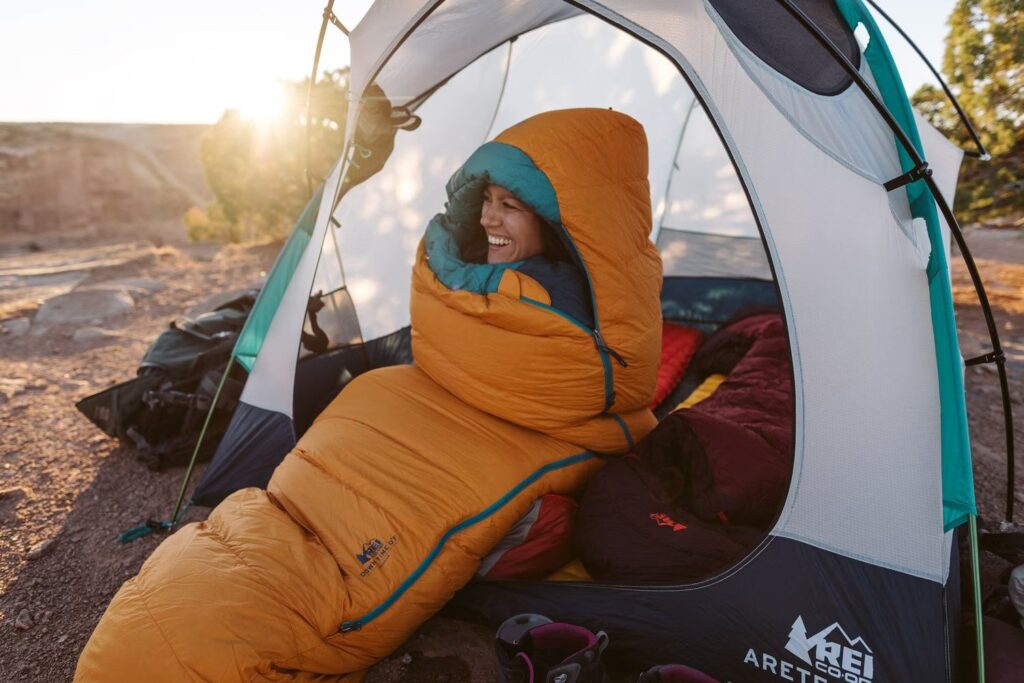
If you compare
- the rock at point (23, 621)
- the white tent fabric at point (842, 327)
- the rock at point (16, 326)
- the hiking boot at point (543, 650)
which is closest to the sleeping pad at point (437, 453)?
the hiking boot at point (543, 650)

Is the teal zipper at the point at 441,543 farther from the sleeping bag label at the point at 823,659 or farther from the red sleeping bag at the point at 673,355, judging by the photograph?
the red sleeping bag at the point at 673,355

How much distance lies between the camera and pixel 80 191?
1058 inches

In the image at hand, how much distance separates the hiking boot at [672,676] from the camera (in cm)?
149

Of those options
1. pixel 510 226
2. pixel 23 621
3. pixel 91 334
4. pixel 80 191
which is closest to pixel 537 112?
pixel 510 226

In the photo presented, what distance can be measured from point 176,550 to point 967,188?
7.77 metres

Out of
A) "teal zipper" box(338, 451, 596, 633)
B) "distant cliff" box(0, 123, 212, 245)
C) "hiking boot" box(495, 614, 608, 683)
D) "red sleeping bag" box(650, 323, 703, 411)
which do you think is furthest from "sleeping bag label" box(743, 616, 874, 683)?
"distant cliff" box(0, 123, 212, 245)

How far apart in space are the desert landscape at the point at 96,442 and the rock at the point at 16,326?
14 mm

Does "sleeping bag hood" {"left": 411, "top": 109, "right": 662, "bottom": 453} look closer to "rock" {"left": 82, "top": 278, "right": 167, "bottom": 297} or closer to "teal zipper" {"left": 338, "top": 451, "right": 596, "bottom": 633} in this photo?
"teal zipper" {"left": 338, "top": 451, "right": 596, "bottom": 633}

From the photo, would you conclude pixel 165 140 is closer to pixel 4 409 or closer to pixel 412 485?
pixel 4 409

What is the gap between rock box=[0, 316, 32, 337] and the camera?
5.11 meters

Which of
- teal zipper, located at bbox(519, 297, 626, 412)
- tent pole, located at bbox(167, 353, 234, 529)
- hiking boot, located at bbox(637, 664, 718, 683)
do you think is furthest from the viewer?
tent pole, located at bbox(167, 353, 234, 529)

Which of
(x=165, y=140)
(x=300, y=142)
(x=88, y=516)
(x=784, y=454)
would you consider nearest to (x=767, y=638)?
(x=784, y=454)

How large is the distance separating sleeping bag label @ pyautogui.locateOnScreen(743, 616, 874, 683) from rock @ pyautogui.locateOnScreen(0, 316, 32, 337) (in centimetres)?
585

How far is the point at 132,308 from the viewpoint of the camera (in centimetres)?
599
